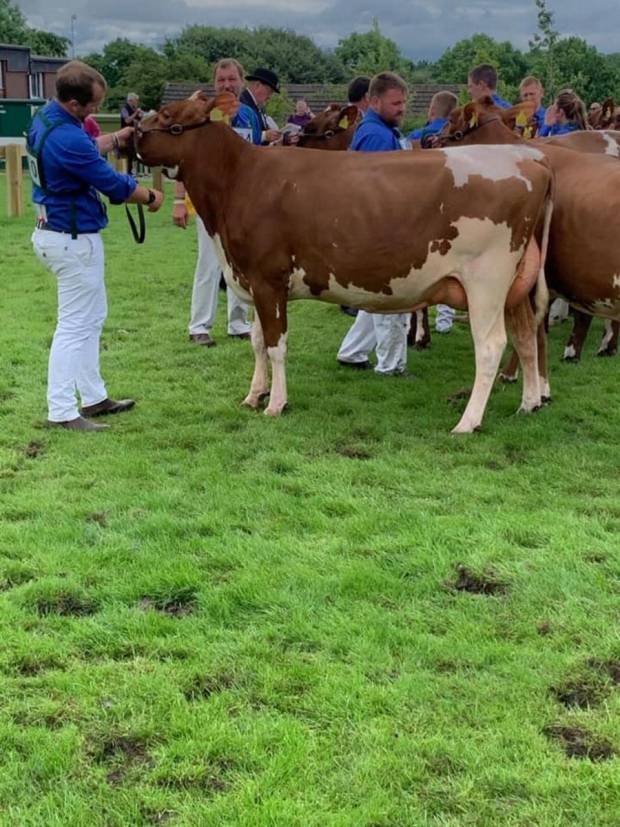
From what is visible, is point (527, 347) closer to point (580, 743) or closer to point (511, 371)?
point (511, 371)

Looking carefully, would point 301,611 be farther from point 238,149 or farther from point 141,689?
point 238,149

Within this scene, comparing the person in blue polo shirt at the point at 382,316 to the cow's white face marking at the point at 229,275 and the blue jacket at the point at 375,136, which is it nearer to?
the blue jacket at the point at 375,136

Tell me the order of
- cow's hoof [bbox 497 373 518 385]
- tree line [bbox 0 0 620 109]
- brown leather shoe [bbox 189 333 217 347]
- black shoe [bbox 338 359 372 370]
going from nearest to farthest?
1. cow's hoof [bbox 497 373 518 385]
2. black shoe [bbox 338 359 372 370]
3. brown leather shoe [bbox 189 333 217 347]
4. tree line [bbox 0 0 620 109]

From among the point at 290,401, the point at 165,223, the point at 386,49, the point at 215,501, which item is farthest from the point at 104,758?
the point at 386,49

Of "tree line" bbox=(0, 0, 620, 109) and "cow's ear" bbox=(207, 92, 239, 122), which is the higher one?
"tree line" bbox=(0, 0, 620, 109)

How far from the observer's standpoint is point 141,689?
3.48m

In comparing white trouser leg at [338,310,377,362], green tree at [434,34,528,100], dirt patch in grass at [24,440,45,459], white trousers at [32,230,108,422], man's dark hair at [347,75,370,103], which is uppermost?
green tree at [434,34,528,100]

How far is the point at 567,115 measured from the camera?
10.7 m

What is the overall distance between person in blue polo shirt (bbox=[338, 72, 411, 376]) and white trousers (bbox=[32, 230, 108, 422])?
7.72ft

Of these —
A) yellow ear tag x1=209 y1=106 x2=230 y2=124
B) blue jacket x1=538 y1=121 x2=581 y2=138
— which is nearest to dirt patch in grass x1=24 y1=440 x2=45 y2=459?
yellow ear tag x1=209 y1=106 x2=230 y2=124

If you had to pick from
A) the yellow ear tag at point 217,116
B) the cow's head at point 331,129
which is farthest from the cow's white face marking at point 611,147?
the yellow ear tag at point 217,116

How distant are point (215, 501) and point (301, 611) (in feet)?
4.66

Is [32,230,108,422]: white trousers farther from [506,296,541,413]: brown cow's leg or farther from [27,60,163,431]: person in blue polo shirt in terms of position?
[506,296,541,413]: brown cow's leg

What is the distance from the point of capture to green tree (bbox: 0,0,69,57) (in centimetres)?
8762
